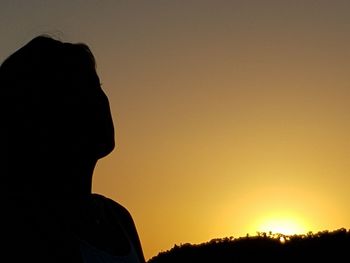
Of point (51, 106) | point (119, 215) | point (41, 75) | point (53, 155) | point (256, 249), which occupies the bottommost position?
point (119, 215)

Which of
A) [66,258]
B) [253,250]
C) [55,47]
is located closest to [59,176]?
[66,258]

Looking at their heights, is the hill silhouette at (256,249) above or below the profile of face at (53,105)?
above

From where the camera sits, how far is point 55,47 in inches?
128

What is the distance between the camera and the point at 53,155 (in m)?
2.82

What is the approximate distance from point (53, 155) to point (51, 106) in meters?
0.23

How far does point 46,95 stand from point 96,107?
237mm

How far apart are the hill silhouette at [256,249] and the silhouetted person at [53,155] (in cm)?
1663

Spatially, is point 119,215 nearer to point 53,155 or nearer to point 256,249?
point 53,155

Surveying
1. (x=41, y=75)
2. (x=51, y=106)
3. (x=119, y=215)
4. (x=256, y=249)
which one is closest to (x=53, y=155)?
(x=51, y=106)

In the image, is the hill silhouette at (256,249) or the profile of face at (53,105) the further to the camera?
the hill silhouette at (256,249)

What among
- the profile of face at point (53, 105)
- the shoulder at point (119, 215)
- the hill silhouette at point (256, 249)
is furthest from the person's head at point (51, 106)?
the hill silhouette at point (256, 249)

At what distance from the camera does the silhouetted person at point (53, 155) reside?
271cm

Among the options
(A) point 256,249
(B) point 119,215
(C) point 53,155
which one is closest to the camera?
(C) point 53,155

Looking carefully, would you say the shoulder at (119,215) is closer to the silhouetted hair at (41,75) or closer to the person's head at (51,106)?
the person's head at (51,106)
